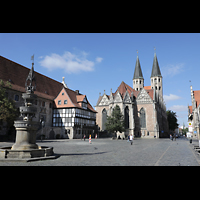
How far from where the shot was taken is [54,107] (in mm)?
46938

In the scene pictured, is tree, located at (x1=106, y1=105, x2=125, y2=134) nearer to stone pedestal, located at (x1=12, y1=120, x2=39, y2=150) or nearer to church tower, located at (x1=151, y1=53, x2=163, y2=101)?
stone pedestal, located at (x1=12, y1=120, x2=39, y2=150)

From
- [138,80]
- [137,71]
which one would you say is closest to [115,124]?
[138,80]

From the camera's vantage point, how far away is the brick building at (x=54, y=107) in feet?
131

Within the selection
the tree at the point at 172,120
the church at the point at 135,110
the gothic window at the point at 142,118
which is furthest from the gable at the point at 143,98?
the tree at the point at 172,120

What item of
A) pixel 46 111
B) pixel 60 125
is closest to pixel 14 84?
pixel 46 111

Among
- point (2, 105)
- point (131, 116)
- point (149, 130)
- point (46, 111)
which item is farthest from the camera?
point (149, 130)

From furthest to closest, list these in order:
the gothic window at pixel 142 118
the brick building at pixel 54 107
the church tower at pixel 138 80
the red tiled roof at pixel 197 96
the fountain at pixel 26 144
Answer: the church tower at pixel 138 80 < the gothic window at pixel 142 118 < the red tiled roof at pixel 197 96 < the brick building at pixel 54 107 < the fountain at pixel 26 144

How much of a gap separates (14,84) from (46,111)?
1007 centimetres

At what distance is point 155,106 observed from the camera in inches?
2522

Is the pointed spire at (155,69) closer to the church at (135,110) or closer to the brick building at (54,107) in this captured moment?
the church at (135,110)

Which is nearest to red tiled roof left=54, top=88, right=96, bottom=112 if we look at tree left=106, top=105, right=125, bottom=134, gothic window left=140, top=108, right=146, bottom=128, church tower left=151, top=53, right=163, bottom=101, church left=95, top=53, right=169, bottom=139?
tree left=106, top=105, right=125, bottom=134

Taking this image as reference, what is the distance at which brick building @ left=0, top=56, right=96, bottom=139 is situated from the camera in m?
39.8
